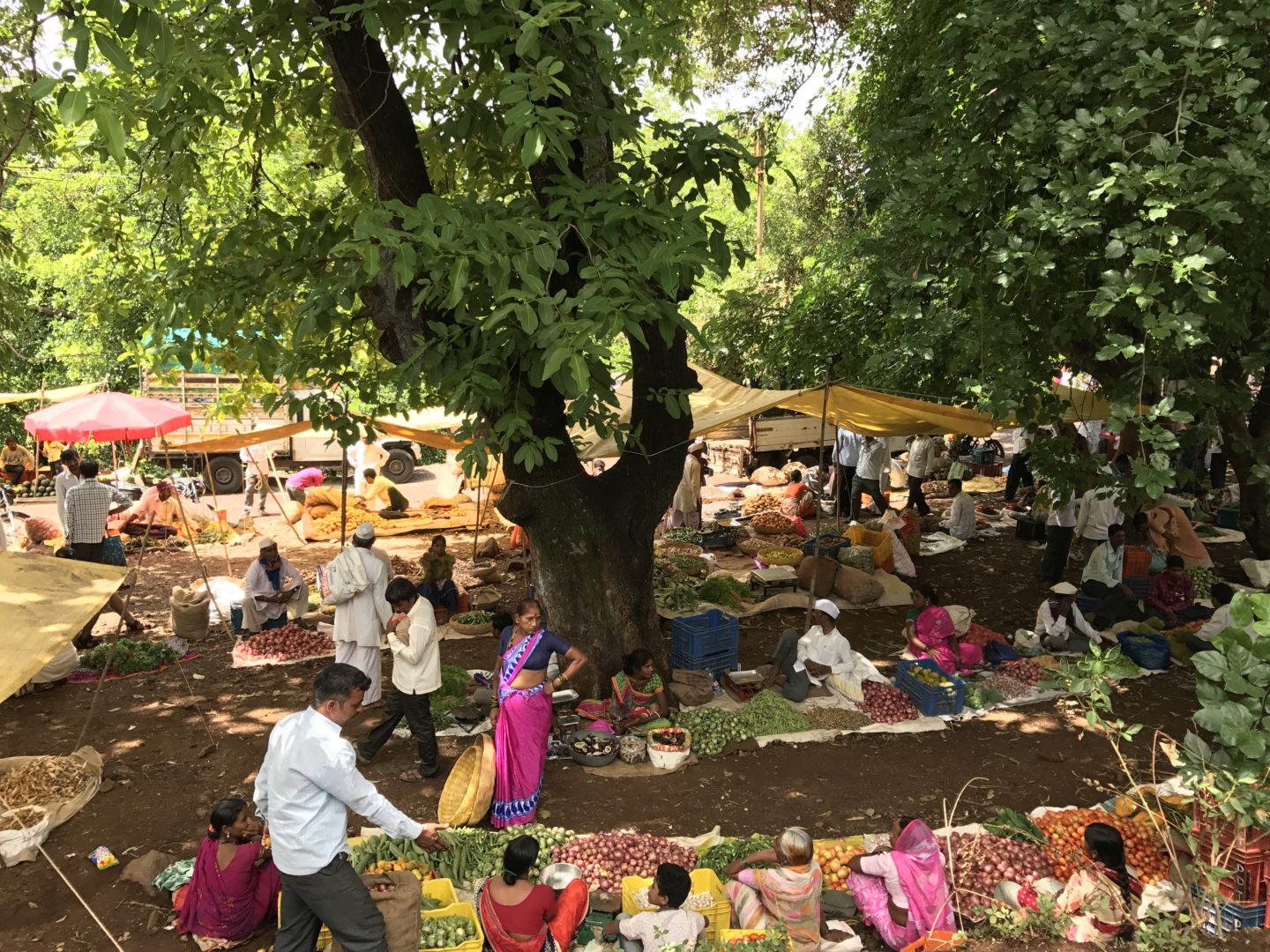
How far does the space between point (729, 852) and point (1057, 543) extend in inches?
318

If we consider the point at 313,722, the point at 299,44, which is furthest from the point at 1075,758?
the point at 299,44

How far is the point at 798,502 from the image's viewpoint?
1477 centimetres

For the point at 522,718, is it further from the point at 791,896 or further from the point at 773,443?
the point at 773,443

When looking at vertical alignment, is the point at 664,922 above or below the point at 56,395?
below

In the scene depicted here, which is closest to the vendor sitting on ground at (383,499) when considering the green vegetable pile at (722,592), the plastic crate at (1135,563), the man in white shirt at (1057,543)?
the green vegetable pile at (722,592)

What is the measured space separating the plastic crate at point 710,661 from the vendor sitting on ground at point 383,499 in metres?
8.83

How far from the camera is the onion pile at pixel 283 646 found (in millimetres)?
8820

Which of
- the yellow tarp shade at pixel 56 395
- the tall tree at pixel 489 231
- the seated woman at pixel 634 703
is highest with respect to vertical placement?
the tall tree at pixel 489 231

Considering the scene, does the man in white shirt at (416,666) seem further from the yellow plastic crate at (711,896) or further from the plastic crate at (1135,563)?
the plastic crate at (1135,563)

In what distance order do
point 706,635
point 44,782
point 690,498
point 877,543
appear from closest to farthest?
1. point 44,782
2. point 706,635
3. point 877,543
4. point 690,498

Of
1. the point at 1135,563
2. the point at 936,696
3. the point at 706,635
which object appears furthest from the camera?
the point at 1135,563

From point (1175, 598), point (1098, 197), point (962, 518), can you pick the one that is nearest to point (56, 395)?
point (962, 518)

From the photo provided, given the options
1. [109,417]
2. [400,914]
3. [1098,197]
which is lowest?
[400,914]

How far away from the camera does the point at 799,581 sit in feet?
35.2
